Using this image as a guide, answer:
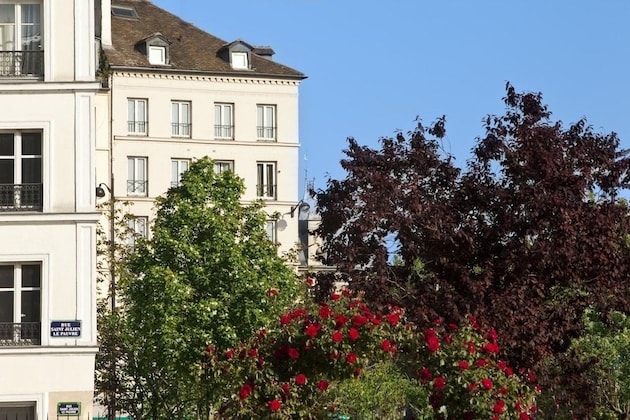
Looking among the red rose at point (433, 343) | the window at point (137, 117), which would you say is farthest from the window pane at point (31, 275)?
the window at point (137, 117)

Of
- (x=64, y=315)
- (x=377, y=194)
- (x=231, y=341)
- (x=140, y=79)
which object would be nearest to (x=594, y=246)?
(x=377, y=194)

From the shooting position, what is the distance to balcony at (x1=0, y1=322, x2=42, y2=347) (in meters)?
38.3

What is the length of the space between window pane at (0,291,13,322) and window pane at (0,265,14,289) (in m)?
0.20

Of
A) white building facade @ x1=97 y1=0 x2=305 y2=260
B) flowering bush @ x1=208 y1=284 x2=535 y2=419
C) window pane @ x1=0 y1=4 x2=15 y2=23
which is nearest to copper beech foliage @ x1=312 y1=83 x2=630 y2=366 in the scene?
flowering bush @ x1=208 y1=284 x2=535 y2=419

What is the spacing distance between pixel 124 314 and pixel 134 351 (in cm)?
315

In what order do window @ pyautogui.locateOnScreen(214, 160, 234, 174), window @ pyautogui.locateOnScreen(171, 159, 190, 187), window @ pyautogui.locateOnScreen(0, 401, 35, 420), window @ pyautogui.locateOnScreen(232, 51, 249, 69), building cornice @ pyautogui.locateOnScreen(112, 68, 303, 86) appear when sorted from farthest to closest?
window @ pyautogui.locateOnScreen(232, 51, 249, 69), window @ pyautogui.locateOnScreen(214, 160, 234, 174), window @ pyautogui.locateOnScreen(171, 159, 190, 187), building cornice @ pyautogui.locateOnScreen(112, 68, 303, 86), window @ pyautogui.locateOnScreen(0, 401, 35, 420)

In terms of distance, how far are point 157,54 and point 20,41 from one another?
163ft

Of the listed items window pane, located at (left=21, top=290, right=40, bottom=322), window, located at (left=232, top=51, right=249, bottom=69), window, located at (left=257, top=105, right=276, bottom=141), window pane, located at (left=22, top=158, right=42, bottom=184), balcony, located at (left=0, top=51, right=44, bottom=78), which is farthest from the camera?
window, located at (left=232, top=51, right=249, bottom=69)

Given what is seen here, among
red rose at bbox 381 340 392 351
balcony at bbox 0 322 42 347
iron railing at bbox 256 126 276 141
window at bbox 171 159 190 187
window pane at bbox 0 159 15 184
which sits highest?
iron railing at bbox 256 126 276 141

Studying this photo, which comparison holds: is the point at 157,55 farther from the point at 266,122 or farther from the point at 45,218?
the point at 45,218

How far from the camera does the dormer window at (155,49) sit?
A: 87.9 metres

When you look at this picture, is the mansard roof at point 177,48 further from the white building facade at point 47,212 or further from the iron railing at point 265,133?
the white building facade at point 47,212

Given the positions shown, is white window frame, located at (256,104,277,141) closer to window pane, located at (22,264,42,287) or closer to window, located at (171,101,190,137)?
window, located at (171,101,190,137)

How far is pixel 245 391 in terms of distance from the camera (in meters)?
27.4
